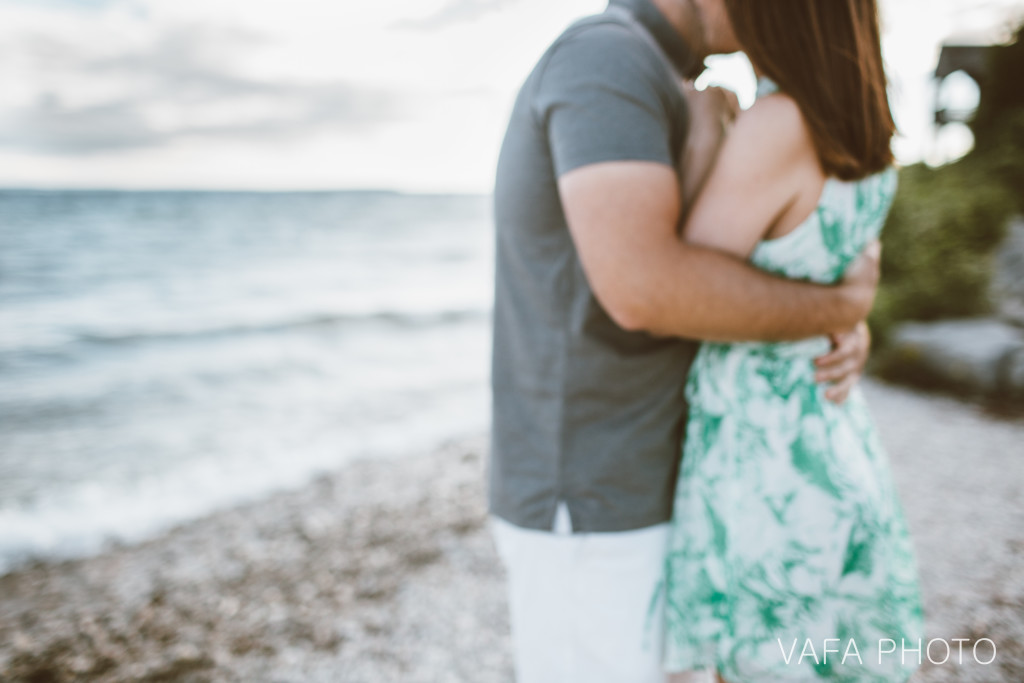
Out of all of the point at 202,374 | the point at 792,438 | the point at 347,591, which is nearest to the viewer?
the point at 792,438

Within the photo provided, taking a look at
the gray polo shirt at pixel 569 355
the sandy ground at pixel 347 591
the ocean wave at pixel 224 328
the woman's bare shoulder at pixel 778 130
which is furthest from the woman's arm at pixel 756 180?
the ocean wave at pixel 224 328

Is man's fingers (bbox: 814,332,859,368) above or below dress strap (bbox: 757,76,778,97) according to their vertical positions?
below

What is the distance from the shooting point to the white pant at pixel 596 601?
52.3 inches

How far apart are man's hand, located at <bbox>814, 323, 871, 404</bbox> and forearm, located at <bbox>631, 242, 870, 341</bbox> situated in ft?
0.39

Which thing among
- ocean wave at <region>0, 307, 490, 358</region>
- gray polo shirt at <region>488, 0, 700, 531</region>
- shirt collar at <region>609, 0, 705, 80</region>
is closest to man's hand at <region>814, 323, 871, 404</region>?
gray polo shirt at <region>488, 0, 700, 531</region>

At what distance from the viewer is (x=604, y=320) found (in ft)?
4.05

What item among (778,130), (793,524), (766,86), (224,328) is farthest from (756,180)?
(224,328)

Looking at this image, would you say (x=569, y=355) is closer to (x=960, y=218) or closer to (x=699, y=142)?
(x=699, y=142)

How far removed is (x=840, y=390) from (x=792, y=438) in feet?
0.56

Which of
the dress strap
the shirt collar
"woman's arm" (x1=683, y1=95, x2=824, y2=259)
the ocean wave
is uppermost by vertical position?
the shirt collar

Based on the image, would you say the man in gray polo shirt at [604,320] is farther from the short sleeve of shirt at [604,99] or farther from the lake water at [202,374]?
the lake water at [202,374]

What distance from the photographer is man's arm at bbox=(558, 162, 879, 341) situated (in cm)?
105

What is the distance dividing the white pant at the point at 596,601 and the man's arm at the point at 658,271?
491mm

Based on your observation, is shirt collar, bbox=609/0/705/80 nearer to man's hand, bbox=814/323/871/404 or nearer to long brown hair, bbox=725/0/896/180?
long brown hair, bbox=725/0/896/180
